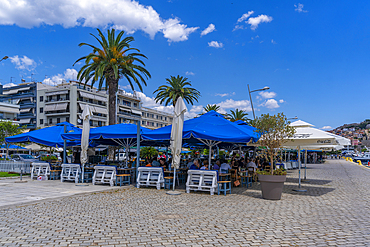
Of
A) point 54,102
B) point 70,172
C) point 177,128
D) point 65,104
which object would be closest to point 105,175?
point 70,172

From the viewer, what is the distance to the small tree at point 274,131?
981 centimetres

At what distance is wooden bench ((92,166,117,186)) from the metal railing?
7.32m

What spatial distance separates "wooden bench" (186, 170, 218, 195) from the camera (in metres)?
10.2

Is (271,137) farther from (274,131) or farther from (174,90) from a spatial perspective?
(174,90)

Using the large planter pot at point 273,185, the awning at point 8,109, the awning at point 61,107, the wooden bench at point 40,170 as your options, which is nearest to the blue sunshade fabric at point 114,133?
the wooden bench at point 40,170

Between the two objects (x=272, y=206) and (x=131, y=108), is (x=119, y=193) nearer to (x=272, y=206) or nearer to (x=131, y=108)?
(x=272, y=206)

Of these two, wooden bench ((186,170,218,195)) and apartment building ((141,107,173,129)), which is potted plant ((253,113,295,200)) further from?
apartment building ((141,107,173,129))

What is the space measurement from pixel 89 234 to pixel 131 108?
80.9 m

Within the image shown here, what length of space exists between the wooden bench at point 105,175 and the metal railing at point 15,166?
7.32 meters

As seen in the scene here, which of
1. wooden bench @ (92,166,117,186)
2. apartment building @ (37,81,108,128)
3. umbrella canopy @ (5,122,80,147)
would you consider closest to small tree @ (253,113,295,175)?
wooden bench @ (92,166,117,186)

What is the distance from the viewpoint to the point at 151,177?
11.7m

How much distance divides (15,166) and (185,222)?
51.7ft

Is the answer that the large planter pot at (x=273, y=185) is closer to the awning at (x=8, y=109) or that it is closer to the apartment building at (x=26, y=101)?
the awning at (x=8, y=109)

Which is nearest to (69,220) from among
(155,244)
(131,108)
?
(155,244)
